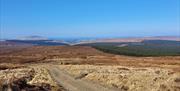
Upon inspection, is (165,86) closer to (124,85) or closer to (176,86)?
(176,86)

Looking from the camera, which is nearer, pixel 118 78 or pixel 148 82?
pixel 148 82

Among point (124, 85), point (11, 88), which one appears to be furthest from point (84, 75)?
point (11, 88)

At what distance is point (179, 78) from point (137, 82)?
3.60 metres

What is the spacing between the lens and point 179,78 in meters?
29.1

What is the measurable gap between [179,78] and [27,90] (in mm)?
13066

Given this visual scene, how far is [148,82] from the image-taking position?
2923cm

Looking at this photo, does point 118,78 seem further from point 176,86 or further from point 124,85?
point 176,86

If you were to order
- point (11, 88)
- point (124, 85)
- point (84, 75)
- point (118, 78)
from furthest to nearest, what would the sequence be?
point (84, 75) < point (118, 78) < point (124, 85) < point (11, 88)

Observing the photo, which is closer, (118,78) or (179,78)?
(179,78)

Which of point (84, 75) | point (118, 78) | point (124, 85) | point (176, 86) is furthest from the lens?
point (84, 75)

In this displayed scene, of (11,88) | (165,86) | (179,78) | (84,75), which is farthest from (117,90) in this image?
(84,75)

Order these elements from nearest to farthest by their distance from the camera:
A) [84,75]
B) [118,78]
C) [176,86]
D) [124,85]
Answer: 1. [176,86]
2. [124,85]
3. [118,78]
4. [84,75]

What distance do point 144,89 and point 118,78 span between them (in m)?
6.01

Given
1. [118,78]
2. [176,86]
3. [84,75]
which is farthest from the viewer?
[84,75]
